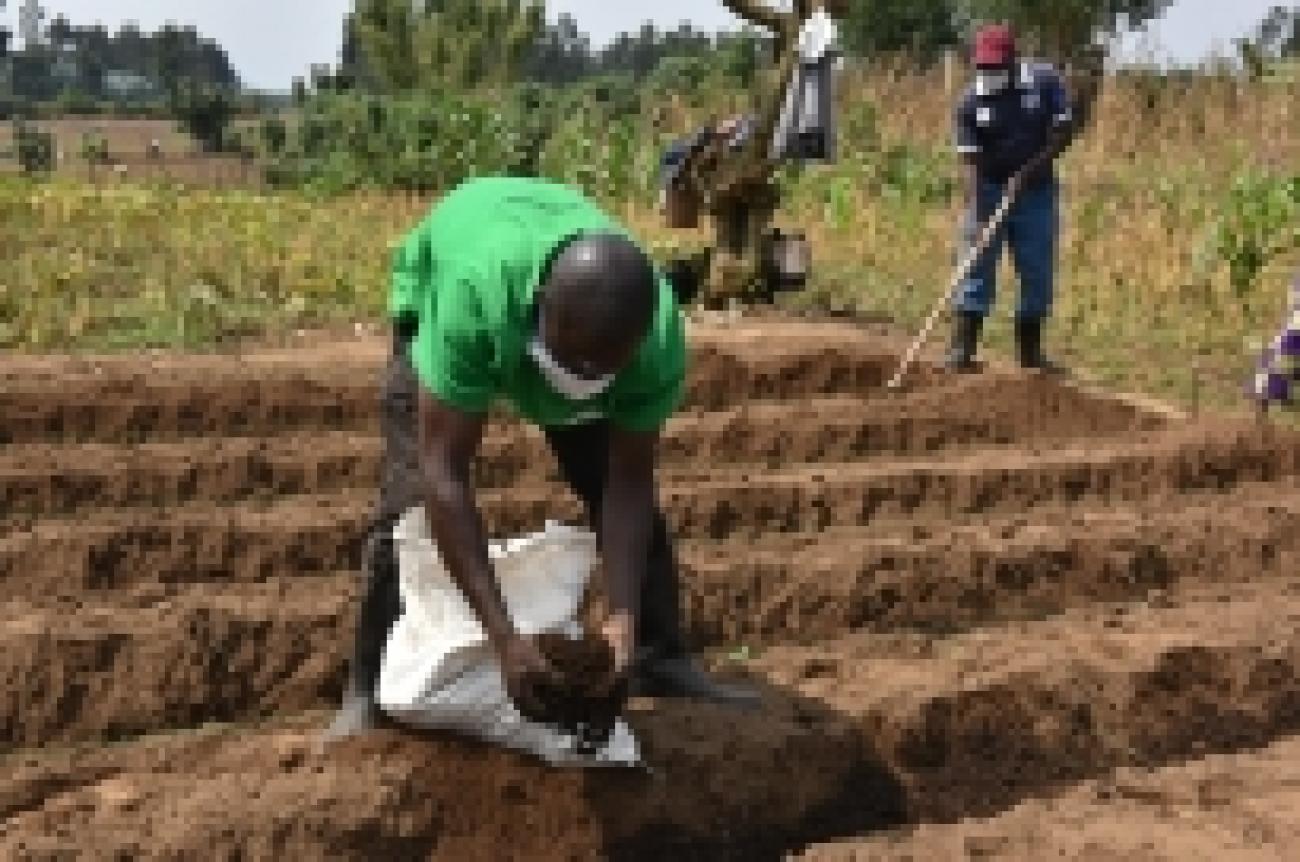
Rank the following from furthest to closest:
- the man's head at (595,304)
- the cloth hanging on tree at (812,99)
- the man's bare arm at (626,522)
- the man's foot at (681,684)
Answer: the cloth hanging on tree at (812,99), the man's foot at (681,684), the man's bare arm at (626,522), the man's head at (595,304)

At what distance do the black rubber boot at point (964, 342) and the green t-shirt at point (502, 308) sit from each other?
5.06 m

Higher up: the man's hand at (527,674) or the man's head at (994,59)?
the man's head at (994,59)

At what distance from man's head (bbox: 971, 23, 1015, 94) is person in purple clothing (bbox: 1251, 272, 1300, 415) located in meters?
1.60

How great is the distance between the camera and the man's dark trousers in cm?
327

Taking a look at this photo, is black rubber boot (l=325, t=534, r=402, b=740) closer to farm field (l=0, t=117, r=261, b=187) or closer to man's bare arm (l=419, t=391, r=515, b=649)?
man's bare arm (l=419, t=391, r=515, b=649)

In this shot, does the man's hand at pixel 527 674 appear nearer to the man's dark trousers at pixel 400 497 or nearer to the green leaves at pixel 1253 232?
the man's dark trousers at pixel 400 497

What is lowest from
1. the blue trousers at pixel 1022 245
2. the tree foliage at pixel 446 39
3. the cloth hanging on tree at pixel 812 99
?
the blue trousers at pixel 1022 245

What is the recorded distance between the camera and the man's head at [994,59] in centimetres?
759

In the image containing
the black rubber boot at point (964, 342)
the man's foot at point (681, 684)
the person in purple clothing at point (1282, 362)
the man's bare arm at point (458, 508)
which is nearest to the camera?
the man's bare arm at point (458, 508)

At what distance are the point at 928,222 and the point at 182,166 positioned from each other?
905 inches

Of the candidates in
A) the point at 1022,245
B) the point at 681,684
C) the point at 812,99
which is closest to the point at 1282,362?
the point at 1022,245

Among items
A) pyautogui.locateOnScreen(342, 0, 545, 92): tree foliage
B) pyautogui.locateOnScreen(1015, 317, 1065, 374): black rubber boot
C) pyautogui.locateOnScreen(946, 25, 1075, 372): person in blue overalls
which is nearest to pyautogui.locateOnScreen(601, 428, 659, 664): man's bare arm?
pyautogui.locateOnScreen(946, 25, 1075, 372): person in blue overalls

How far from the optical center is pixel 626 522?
3.09 m

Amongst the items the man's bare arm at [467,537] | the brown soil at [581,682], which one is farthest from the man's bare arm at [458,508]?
the brown soil at [581,682]
